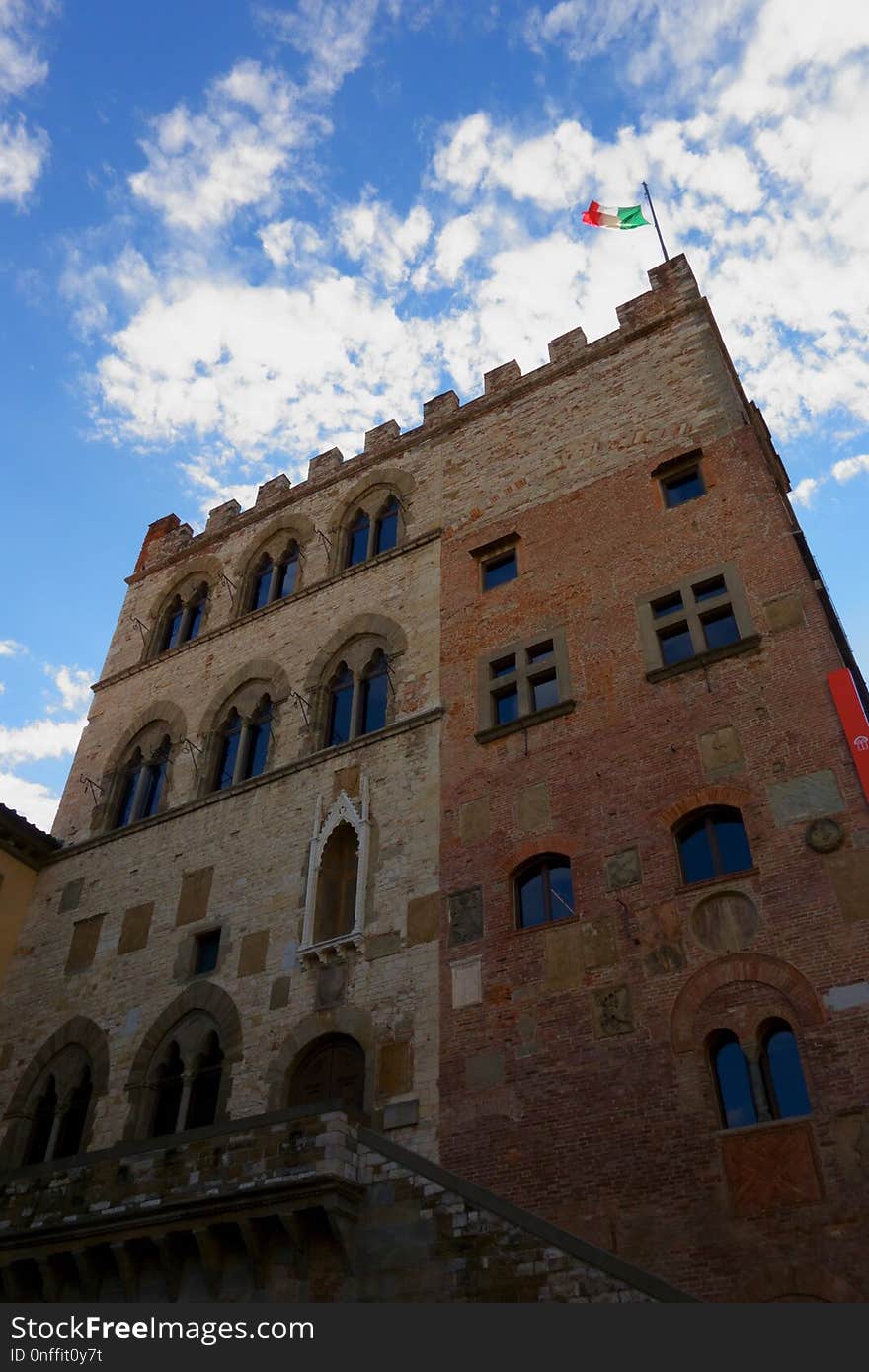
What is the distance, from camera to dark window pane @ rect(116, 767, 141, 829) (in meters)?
21.8

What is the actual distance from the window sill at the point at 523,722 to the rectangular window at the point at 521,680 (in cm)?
4

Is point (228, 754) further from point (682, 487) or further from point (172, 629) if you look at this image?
point (682, 487)

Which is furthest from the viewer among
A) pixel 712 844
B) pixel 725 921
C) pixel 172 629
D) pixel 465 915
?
pixel 172 629

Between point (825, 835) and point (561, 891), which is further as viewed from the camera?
point (561, 891)

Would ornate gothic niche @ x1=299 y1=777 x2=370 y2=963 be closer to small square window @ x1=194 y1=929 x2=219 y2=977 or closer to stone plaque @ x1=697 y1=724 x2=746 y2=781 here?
small square window @ x1=194 y1=929 x2=219 y2=977

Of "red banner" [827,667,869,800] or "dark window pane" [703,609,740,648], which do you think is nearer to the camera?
"red banner" [827,667,869,800]

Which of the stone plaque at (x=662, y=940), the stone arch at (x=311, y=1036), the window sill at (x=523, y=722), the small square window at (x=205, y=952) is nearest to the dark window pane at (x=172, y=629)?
the small square window at (x=205, y=952)

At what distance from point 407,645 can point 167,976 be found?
23.0 ft

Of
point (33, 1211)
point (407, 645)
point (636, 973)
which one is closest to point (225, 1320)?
point (33, 1211)

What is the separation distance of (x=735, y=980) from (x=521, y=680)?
6383 millimetres

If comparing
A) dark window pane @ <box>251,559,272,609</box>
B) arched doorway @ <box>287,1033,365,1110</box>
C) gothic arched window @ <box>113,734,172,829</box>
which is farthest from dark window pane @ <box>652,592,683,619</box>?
gothic arched window @ <box>113,734,172,829</box>

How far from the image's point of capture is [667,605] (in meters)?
16.9

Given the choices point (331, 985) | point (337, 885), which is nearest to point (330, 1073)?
point (331, 985)

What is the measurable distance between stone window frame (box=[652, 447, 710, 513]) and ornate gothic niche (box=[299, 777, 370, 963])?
23.0 ft
